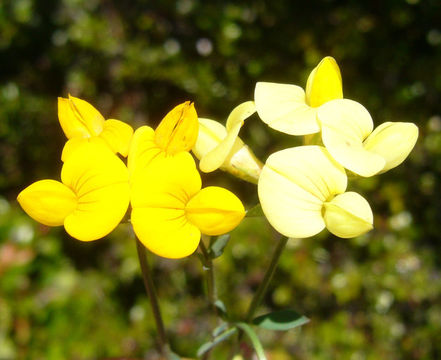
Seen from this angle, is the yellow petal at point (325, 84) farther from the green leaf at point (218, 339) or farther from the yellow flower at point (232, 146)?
the green leaf at point (218, 339)

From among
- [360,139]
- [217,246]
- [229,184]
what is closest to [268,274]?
[217,246]

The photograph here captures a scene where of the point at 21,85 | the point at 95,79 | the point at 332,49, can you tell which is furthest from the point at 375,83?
the point at 21,85

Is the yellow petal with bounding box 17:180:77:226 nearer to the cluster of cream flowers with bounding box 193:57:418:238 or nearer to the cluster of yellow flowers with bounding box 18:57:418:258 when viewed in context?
the cluster of yellow flowers with bounding box 18:57:418:258

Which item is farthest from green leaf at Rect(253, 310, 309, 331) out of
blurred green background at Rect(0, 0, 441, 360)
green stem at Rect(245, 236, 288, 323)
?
blurred green background at Rect(0, 0, 441, 360)

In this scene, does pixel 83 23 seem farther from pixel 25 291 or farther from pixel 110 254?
pixel 25 291

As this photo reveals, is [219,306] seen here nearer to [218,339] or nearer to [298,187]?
[218,339]

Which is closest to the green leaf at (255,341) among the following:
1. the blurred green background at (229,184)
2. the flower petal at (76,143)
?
the flower petal at (76,143)
